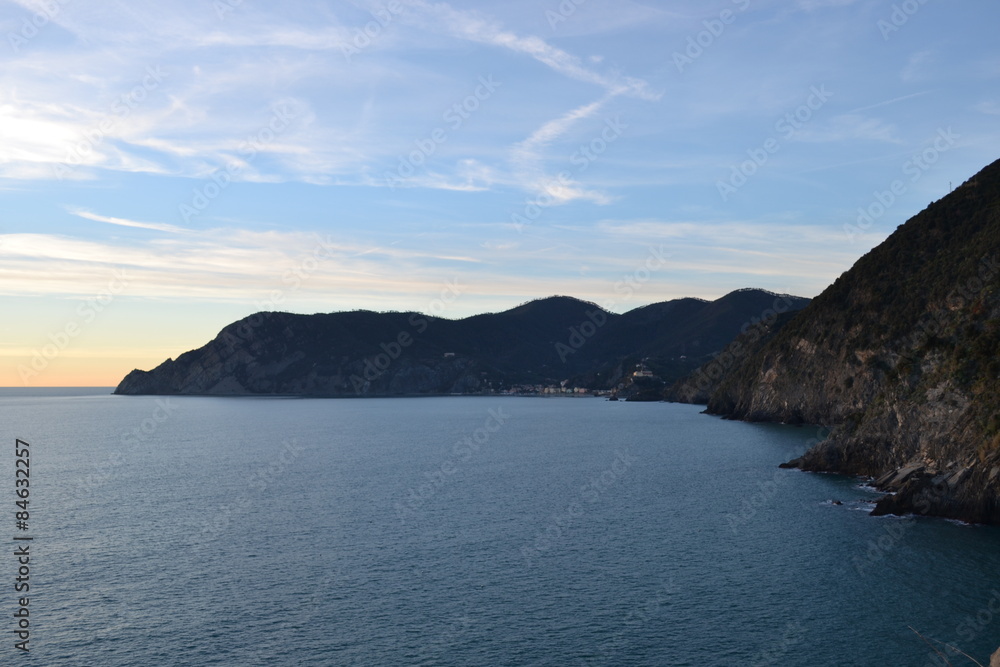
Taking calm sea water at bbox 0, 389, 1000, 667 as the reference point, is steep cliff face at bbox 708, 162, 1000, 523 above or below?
above

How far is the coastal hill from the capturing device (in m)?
66.8

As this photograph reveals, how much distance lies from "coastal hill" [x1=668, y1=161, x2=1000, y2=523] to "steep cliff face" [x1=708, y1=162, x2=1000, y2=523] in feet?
0.58

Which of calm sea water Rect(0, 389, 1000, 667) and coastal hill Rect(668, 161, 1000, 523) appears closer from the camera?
calm sea water Rect(0, 389, 1000, 667)

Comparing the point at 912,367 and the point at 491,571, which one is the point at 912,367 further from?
the point at 491,571

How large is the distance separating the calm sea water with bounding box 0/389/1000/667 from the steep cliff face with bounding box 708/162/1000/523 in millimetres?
6053

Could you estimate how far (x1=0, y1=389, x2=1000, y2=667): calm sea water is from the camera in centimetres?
3891

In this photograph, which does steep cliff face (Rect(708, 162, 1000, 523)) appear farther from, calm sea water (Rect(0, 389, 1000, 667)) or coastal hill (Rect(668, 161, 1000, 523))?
calm sea water (Rect(0, 389, 1000, 667))

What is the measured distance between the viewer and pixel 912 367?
8356 cm

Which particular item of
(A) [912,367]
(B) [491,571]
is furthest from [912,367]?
(B) [491,571]

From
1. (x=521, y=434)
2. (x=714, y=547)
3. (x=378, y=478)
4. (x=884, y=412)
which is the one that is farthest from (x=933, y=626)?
(x=521, y=434)

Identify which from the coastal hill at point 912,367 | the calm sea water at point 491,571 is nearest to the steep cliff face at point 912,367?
the coastal hill at point 912,367

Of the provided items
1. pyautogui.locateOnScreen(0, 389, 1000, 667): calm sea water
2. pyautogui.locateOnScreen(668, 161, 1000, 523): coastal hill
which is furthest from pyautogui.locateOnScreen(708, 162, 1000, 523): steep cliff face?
pyautogui.locateOnScreen(0, 389, 1000, 667): calm sea water

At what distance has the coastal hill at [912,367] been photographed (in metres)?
66.8

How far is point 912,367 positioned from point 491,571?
197 ft
